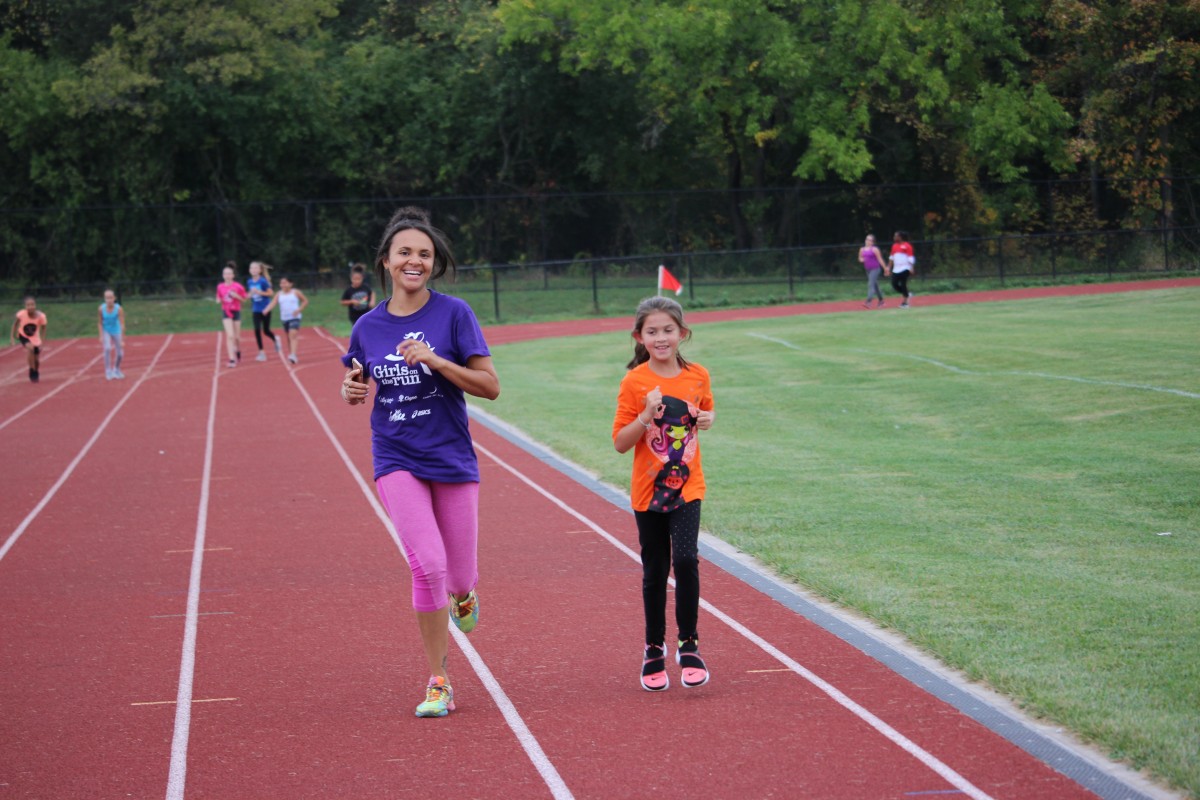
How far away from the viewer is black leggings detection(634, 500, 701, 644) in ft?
18.6

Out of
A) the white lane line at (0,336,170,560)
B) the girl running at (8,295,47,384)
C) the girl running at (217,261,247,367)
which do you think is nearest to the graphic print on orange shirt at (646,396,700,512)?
the white lane line at (0,336,170,560)

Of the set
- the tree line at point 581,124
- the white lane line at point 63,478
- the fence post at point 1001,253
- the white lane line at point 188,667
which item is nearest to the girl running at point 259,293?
the white lane line at point 63,478

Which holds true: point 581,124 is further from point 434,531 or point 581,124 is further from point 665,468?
point 434,531

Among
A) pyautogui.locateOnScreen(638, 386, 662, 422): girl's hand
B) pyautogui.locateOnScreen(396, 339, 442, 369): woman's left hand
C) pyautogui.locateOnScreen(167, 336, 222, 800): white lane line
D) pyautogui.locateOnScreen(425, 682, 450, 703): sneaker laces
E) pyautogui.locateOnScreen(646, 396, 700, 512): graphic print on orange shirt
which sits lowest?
pyautogui.locateOnScreen(167, 336, 222, 800): white lane line

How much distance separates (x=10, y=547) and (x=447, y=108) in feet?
124

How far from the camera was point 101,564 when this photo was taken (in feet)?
30.2

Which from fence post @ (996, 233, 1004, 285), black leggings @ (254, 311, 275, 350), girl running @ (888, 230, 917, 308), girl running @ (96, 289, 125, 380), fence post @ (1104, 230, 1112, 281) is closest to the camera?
girl running @ (96, 289, 125, 380)

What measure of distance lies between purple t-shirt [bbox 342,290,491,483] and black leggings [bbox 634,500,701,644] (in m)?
0.82

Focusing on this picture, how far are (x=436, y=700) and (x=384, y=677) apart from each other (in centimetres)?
78

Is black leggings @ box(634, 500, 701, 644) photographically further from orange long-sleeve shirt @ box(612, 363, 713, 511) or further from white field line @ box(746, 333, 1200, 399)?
white field line @ box(746, 333, 1200, 399)

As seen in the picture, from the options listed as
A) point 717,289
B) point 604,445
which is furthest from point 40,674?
point 717,289

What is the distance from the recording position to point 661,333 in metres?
5.69

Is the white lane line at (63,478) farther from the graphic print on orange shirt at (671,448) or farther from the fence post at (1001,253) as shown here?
the fence post at (1001,253)

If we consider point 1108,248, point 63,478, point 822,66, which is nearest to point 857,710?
point 63,478
